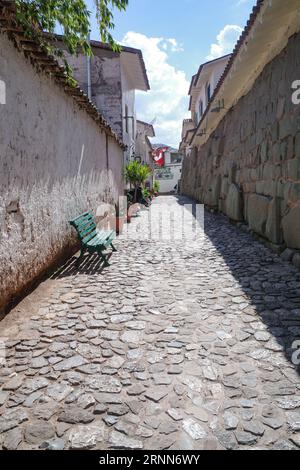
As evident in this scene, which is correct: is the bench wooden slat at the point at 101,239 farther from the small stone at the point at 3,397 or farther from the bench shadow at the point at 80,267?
the small stone at the point at 3,397

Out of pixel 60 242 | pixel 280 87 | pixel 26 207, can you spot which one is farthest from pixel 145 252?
pixel 280 87

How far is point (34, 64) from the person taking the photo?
3.63 metres

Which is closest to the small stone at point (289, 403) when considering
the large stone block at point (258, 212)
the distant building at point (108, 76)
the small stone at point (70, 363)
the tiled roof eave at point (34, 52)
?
the small stone at point (70, 363)

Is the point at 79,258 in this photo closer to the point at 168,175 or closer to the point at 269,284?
the point at 269,284

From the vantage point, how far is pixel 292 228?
426 cm

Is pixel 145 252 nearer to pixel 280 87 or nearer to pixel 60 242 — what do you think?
pixel 60 242

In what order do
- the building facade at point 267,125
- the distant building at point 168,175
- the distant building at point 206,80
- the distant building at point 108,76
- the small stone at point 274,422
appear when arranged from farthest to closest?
the distant building at point 168,175 < the distant building at point 206,80 < the distant building at point 108,76 < the building facade at point 267,125 < the small stone at point 274,422

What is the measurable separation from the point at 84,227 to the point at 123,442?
3.76 metres

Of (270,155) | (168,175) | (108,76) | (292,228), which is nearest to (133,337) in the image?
(292,228)

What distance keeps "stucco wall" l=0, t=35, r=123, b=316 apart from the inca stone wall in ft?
11.0

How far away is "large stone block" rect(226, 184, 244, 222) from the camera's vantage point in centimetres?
715

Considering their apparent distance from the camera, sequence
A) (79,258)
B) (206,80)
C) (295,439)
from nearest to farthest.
→ (295,439) → (79,258) → (206,80)

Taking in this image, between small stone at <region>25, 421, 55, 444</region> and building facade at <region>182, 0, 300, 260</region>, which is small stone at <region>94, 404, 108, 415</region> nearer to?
small stone at <region>25, 421, 55, 444</region>

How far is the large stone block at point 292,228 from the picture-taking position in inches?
162
